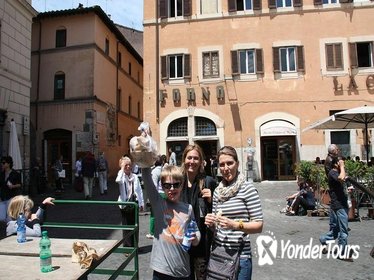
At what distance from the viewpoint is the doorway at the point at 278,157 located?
69.0ft

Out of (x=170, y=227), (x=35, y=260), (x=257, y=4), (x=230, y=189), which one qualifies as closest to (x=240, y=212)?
(x=230, y=189)

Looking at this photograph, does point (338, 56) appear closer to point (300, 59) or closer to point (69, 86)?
point (300, 59)

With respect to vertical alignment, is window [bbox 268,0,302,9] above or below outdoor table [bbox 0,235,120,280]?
above

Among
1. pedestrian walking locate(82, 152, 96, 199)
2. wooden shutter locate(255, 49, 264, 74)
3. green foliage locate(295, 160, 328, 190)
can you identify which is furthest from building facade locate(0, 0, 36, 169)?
wooden shutter locate(255, 49, 264, 74)

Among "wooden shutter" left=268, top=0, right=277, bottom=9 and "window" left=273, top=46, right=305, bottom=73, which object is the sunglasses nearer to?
"window" left=273, top=46, right=305, bottom=73

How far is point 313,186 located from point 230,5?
44.5ft

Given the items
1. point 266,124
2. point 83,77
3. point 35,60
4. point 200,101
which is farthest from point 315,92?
point 35,60

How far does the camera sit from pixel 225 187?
10.8 feet

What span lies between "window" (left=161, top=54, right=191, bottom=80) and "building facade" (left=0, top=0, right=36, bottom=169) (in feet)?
24.4

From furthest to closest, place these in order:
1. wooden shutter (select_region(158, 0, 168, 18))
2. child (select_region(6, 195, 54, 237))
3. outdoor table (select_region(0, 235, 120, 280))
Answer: wooden shutter (select_region(158, 0, 168, 18)) < child (select_region(6, 195, 54, 237)) < outdoor table (select_region(0, 235, 120, 280))

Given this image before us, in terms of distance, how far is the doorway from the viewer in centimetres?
2103

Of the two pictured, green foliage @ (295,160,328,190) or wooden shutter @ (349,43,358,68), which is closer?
green foliage @ (295,160,328,190)

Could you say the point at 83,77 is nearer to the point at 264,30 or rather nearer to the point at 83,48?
the point at 83,48

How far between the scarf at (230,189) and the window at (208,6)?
20.2m
